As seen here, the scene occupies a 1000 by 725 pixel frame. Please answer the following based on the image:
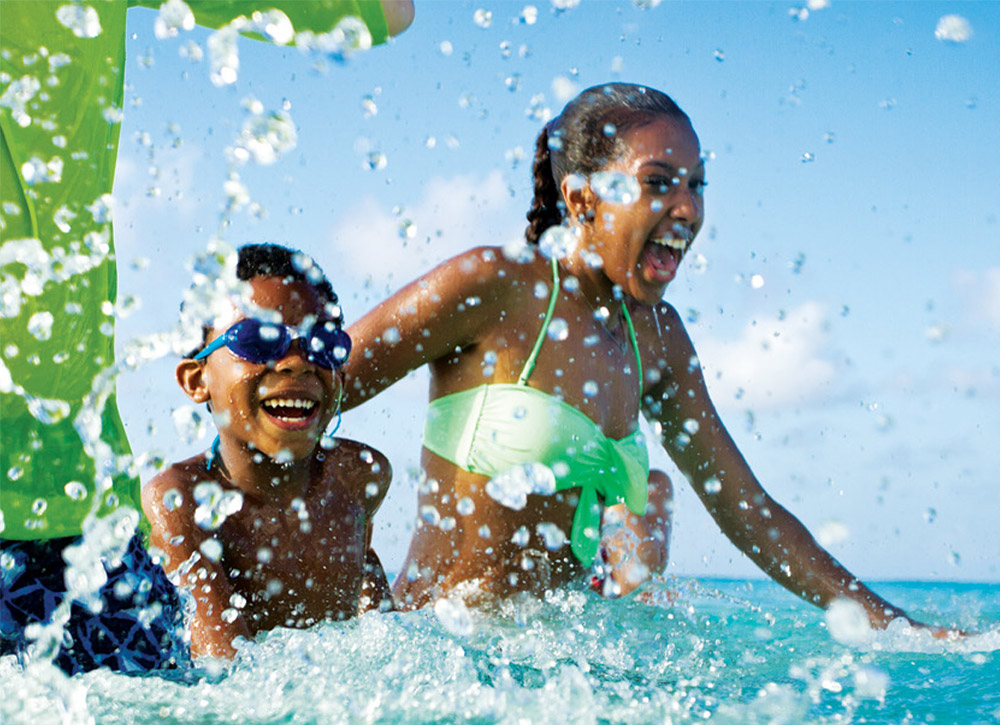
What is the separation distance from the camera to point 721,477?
12.7ft

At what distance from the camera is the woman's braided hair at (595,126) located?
10.5ft

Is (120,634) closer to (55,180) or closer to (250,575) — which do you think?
(250,575)

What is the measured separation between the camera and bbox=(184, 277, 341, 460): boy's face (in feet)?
9.61

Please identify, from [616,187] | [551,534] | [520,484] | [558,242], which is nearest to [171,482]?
[520,484]

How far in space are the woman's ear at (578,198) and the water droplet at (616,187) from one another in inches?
1.1

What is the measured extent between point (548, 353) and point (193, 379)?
3.31 ft

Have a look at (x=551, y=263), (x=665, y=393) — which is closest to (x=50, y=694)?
(x=551, y=263)

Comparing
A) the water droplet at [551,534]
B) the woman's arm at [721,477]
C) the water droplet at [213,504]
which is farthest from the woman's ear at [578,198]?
the water droplet at [213,504]

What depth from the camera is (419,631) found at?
2684 mm

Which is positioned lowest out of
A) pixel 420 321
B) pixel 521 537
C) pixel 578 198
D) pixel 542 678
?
pixel 542 678

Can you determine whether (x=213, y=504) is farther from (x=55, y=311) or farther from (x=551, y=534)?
(x=551, y=534)

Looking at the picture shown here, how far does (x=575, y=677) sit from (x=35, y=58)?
1.76 m

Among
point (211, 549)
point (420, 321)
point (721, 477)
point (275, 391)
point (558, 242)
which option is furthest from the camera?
point (721, 477)

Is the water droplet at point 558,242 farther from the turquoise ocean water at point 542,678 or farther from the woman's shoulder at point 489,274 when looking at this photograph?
the turquoise ocean water at point 542,678
